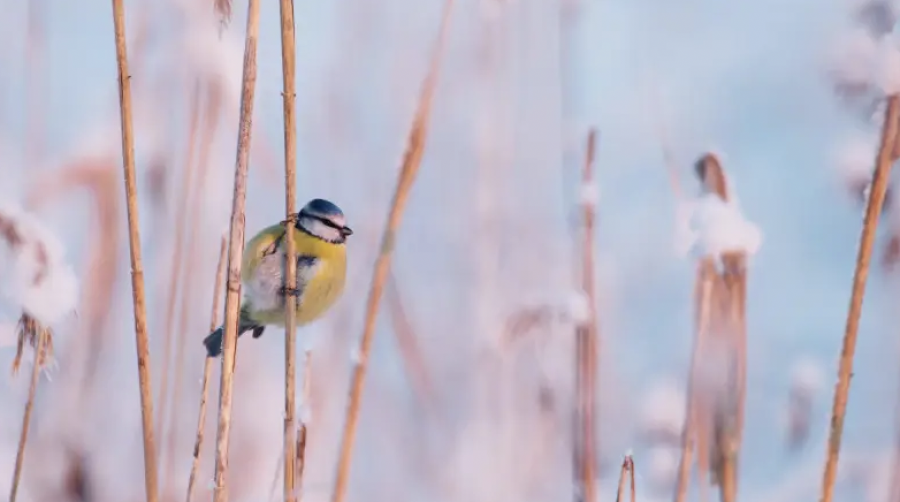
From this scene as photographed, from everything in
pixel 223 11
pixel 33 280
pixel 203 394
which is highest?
pixel 223 11

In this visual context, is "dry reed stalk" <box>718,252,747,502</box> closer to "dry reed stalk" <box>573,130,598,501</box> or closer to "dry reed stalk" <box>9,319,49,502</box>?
"dry reed stalk" <box>573,130,598,501</box>

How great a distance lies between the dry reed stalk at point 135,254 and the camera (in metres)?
0.78

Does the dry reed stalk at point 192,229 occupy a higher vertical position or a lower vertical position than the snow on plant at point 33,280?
higher

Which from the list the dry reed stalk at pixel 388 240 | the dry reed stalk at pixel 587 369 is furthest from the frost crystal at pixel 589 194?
the dry reed stalk at pixel 388 240

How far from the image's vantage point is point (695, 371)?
3.52 feet

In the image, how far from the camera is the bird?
1.02 meters

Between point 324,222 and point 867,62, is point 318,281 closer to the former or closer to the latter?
point 324,222

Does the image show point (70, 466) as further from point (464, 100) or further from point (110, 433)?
point (464, 100)

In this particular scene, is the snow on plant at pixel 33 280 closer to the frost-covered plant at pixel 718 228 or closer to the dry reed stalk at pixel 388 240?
the dry reed stalk at pixel 388 240

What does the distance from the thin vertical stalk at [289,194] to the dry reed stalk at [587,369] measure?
0.43m

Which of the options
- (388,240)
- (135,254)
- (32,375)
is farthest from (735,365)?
(32,375)

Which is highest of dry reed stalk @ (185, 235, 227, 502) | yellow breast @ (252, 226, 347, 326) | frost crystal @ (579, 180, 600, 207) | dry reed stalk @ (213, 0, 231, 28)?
frost crystal @ (579, 180, 600, 207)

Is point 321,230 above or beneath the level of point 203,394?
above

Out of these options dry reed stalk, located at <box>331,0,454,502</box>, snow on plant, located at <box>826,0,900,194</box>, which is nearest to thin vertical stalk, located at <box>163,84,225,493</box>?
dry reed stalk, located at <box>331,0,454,502</box>
